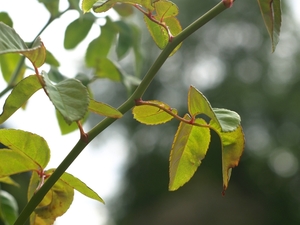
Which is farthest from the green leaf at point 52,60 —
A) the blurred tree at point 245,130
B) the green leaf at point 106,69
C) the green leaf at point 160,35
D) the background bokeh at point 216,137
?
the blurred tree at point 245,130

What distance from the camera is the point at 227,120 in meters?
0.14

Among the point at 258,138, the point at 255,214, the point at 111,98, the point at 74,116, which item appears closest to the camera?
→ the point at 74,116

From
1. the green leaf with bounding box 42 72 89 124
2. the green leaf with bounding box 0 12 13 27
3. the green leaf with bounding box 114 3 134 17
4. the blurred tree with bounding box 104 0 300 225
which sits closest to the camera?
the green leaf with bounding box 42 72 89 124

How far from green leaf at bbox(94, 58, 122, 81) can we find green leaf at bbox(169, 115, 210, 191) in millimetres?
161

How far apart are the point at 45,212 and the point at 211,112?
8 centimetres

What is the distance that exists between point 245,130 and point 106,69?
109 inches

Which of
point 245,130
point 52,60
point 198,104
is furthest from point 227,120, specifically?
point 245,130

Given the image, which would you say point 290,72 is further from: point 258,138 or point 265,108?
point 258,138

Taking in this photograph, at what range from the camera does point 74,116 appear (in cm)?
11

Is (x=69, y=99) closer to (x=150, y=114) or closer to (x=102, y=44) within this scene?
(x=150, y=114)

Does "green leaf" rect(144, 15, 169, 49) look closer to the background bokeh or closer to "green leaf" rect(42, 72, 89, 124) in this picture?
"green leaf" rect(42, 72, 89, 124)

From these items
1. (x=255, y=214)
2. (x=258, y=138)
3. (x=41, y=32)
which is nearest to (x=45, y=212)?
(x=41, y=32)

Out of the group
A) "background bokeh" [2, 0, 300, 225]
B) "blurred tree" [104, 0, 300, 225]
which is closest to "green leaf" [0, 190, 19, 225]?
"background bokeh" [2, 0, 300, 225]

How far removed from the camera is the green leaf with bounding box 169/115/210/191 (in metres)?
0.17
